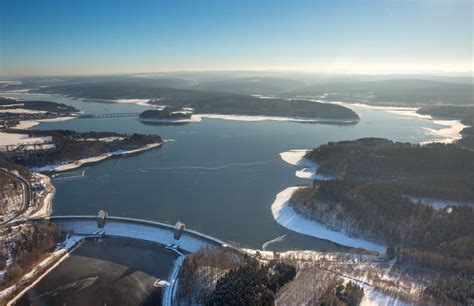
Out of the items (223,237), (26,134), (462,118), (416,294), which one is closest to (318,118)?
(462,118)

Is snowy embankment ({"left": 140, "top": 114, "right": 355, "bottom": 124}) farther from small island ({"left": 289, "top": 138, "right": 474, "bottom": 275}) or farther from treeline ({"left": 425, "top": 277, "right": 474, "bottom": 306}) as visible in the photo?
treeline ({"left": 425, "top": 277, "right": 474, "bottom": 306})

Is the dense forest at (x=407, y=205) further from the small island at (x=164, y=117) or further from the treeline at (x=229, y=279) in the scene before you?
the small island at (x=164, y=117)

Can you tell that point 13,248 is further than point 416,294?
Yes

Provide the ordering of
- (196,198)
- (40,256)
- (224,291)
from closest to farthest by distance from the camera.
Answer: (224,291) < (40,256) < (196,198)

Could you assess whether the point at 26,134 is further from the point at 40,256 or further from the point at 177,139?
the point at 40,256

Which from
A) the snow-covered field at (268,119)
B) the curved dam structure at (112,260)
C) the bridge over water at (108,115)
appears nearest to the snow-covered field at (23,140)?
the bridge over water at (108,115)

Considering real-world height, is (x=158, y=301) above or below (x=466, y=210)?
below

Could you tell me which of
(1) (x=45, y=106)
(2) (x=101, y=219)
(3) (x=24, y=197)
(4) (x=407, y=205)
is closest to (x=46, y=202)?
(3) (x=24, y=197)
